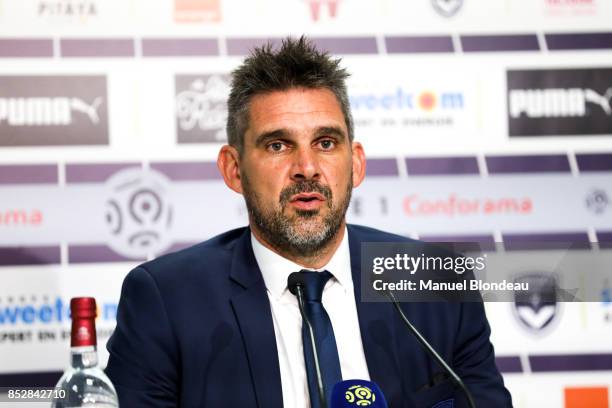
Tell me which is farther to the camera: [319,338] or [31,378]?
[31,378]

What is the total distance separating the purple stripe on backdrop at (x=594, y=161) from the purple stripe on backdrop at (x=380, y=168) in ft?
2.42

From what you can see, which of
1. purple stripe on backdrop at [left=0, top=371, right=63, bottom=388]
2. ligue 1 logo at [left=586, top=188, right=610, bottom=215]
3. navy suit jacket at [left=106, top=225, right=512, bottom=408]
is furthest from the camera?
ligue 1 logo at [left=586, top=188, right=610, bottom=215]

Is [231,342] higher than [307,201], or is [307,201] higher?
[307,201]

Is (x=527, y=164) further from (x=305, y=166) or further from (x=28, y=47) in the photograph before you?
(x=28, y=47)

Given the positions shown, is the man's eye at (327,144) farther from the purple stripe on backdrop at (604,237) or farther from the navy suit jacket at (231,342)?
the purple stripe on backdrop at (604,237)

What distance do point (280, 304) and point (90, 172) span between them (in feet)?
5.16

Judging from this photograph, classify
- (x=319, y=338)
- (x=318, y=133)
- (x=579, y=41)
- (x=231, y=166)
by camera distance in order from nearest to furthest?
1. (x=319, y=338)
2. (x=318, y=133)
3. (x=231, y=166)
4. (x=579, y=41)

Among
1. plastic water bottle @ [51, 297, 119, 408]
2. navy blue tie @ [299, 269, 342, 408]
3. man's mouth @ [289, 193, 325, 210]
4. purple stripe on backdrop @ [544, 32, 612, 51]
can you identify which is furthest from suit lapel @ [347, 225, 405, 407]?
purple stripe on backdrop @ [544, 32, 612, 51]

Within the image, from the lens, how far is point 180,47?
344 centimetres

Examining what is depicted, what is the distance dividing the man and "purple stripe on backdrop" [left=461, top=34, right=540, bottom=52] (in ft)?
4.90

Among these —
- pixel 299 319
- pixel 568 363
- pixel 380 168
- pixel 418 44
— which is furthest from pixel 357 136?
pixel 299 319

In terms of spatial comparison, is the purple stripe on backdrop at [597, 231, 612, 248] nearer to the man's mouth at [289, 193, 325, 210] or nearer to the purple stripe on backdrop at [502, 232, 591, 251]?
the purple stripe on backdrop at [502, 232, 591, 251]

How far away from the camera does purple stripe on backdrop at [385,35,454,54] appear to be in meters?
3.50

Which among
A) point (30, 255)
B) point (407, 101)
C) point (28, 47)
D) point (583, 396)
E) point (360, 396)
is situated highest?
point (28, 47)
